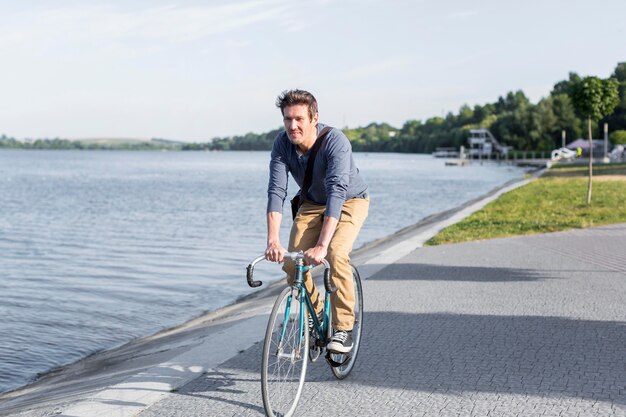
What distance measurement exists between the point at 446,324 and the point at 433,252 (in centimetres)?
565

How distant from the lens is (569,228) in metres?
15.9

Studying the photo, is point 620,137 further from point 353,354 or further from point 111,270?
point 353,354

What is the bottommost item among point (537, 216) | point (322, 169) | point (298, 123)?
point (537, 216)

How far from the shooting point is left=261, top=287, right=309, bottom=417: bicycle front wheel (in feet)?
14.2

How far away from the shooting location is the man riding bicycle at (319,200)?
4668 mm

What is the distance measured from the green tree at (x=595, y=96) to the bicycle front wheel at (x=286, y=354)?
61.2 feet

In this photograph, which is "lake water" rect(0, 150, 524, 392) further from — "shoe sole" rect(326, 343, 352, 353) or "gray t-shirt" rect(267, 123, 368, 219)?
"gray t-shirt" rect(267, 123, 368, 219)

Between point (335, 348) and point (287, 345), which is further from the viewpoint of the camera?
point (335, 348)

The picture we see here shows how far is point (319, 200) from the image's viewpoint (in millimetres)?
5117

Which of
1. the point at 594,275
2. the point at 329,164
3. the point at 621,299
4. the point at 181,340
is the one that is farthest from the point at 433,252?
the point at 329,164

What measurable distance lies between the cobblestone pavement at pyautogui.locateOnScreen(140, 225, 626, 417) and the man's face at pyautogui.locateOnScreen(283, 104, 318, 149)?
1.53 m

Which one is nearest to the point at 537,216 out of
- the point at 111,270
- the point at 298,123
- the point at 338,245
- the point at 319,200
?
the point at 111,270

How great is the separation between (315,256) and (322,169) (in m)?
0.64

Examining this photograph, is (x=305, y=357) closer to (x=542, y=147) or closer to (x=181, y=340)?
(x=181, y=340)
